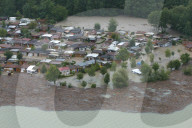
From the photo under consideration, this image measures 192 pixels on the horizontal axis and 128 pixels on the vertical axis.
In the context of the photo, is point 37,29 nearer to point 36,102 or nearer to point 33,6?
point 33,6

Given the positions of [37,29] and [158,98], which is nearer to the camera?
Answer: [158,98]

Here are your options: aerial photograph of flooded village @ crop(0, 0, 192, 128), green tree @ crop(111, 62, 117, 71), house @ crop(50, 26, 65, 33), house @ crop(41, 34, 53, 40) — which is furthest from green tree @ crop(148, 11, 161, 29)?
green tree @ crop(111, 62, 117, 71)

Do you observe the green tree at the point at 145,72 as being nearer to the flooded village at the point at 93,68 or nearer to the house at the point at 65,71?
the flooded village at the point at 93,68

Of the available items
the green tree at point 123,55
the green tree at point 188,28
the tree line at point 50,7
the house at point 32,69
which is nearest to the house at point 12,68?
the house at point 32,69

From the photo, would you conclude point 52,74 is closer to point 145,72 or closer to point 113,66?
point 113,66

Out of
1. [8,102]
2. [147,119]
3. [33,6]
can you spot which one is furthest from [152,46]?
[33,6]

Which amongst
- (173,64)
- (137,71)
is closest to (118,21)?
(173,64)

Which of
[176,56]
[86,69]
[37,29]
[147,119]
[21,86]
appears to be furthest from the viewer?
[37,29]

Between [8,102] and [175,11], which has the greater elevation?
[175,11]
